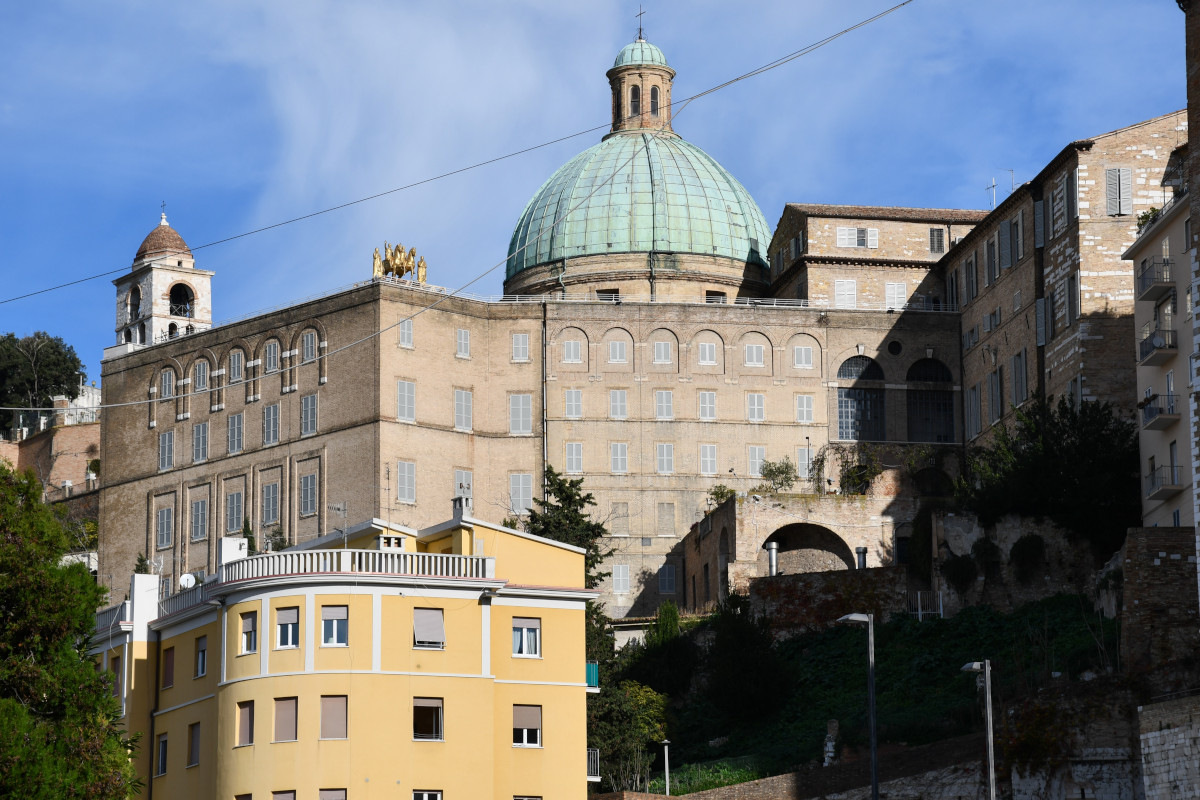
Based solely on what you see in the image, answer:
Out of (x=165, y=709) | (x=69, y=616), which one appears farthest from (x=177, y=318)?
(x=69, y=616)

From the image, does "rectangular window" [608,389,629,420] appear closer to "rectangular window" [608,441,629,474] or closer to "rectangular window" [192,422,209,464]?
"rectangular window" [608,441,629,474]

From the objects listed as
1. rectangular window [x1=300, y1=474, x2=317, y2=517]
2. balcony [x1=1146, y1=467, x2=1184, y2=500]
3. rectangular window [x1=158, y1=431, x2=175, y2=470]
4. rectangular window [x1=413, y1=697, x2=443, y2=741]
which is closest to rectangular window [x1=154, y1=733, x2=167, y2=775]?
rectangular window [x1=413, y1=697, x2=443, y2=741]

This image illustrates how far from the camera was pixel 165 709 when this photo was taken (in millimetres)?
50969

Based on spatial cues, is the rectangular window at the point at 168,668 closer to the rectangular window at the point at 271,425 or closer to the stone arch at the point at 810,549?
the stone arch at the point at 810,549

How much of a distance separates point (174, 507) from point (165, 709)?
3874 centimetres

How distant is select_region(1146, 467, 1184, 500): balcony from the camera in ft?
206

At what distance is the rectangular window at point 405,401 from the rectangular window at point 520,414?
3.96m

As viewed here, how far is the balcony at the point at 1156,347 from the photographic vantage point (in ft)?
205

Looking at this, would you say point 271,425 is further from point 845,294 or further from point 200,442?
point 845,294

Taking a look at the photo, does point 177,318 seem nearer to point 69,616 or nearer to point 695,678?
point 695,678

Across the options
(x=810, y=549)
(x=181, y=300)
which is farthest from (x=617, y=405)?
(x=181, y=300)

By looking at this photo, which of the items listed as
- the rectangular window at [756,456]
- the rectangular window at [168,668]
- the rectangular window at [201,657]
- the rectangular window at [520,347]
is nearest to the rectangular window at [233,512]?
the rectangular window at [520,347]

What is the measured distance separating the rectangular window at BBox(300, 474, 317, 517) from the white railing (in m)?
28.9

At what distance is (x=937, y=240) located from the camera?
89000 mm
